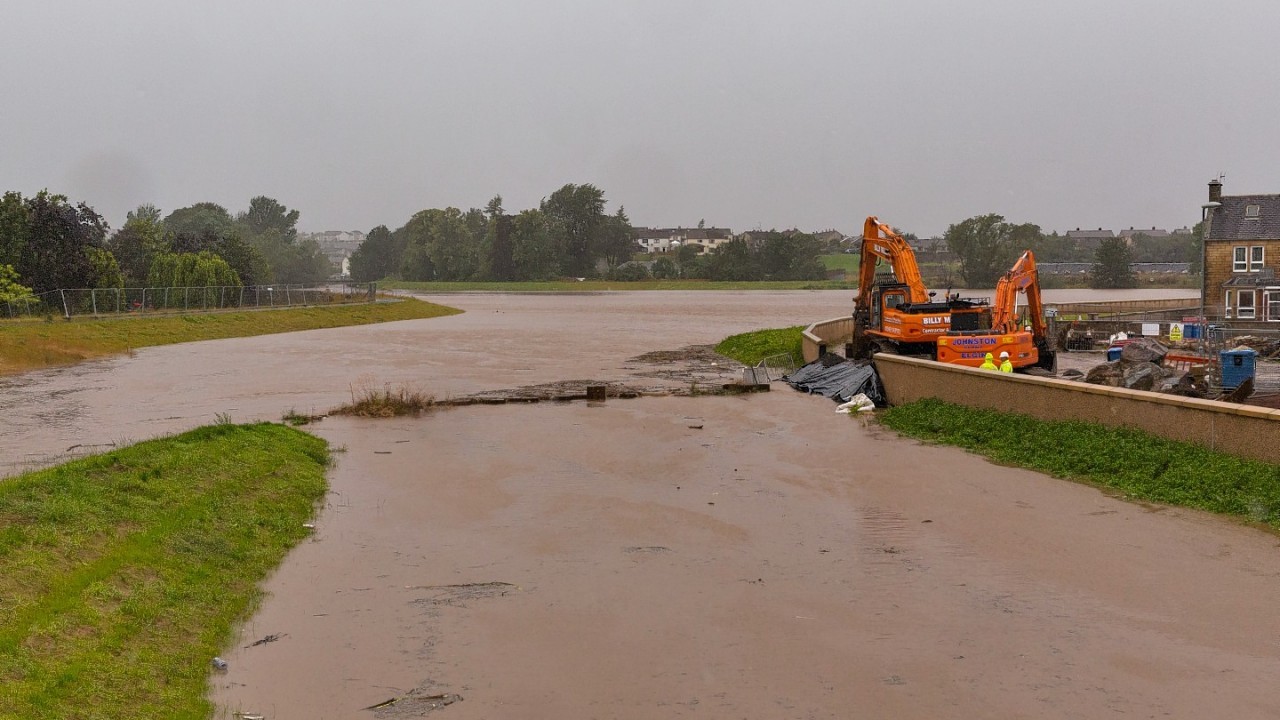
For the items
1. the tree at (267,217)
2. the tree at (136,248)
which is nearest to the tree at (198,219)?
the tree at (267,217)

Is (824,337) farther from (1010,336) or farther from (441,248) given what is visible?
(441,248)

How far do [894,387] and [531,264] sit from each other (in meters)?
128

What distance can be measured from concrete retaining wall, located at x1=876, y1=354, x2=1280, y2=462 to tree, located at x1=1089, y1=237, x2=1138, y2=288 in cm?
11397

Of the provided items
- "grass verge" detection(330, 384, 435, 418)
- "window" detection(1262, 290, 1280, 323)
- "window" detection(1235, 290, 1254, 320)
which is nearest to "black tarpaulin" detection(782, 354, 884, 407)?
"grass verge" detection(330, 384, 435, 418)

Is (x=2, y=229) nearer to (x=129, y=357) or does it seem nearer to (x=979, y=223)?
(x=129, y=357)

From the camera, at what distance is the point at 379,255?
180 meters

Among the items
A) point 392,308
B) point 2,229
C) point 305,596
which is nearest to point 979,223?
point 392,308

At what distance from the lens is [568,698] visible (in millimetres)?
8117

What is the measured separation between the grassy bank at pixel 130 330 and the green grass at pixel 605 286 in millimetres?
73161

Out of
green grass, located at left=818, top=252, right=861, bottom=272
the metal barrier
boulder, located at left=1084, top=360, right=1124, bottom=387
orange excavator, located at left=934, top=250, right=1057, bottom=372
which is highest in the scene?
green grass, located at left=818, top=252, right=861, bottom=272

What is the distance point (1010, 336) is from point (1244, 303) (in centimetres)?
3109

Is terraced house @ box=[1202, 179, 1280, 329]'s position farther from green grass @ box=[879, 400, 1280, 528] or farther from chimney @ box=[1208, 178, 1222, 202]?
green grass @ box=[879, 400, 1280, 528]

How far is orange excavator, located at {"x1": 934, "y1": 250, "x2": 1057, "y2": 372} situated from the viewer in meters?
24.5

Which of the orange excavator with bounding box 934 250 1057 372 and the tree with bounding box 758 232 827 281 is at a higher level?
the tree with bounding box 758 232 827 281
